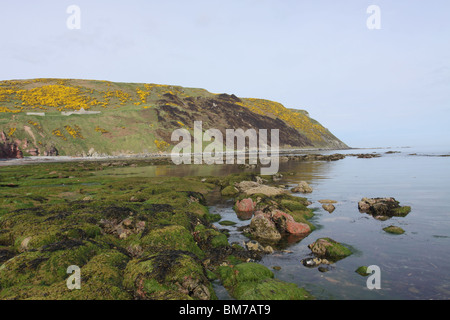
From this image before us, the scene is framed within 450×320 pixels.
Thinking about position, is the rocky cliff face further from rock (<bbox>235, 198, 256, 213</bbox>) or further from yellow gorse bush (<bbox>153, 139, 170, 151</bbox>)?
rock (<bbox>235, 198, 256, 213</bbox>)

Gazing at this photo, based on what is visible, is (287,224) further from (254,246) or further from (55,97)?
(55,97)

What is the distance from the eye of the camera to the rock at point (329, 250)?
12945 mm

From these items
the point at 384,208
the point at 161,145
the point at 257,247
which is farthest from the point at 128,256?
the point at 161,145

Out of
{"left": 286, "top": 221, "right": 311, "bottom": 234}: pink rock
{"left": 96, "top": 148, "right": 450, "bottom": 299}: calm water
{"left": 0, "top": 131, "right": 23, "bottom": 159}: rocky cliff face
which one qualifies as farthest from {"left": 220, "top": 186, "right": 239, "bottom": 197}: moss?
{"left": 0, "top": 131, "right": 23, "bottom": 159}: rocky cliff face

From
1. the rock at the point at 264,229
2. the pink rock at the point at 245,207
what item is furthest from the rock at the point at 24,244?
the pink rock at the point at 245,207

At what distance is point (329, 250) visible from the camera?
43.3 feet

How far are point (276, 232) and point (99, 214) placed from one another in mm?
11292

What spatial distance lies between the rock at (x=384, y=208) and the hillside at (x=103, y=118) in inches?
3998

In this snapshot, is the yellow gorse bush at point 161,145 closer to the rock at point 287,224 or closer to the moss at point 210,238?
the rock at point 287,224

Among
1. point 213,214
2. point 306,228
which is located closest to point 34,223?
point 213,214

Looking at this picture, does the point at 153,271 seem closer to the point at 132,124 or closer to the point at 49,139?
the point at 49,139

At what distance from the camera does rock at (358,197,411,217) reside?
20675mm

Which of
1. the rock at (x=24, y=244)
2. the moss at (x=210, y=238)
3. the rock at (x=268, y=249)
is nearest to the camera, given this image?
the rock at (x=24, y=244)

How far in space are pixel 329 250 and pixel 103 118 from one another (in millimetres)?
123774
